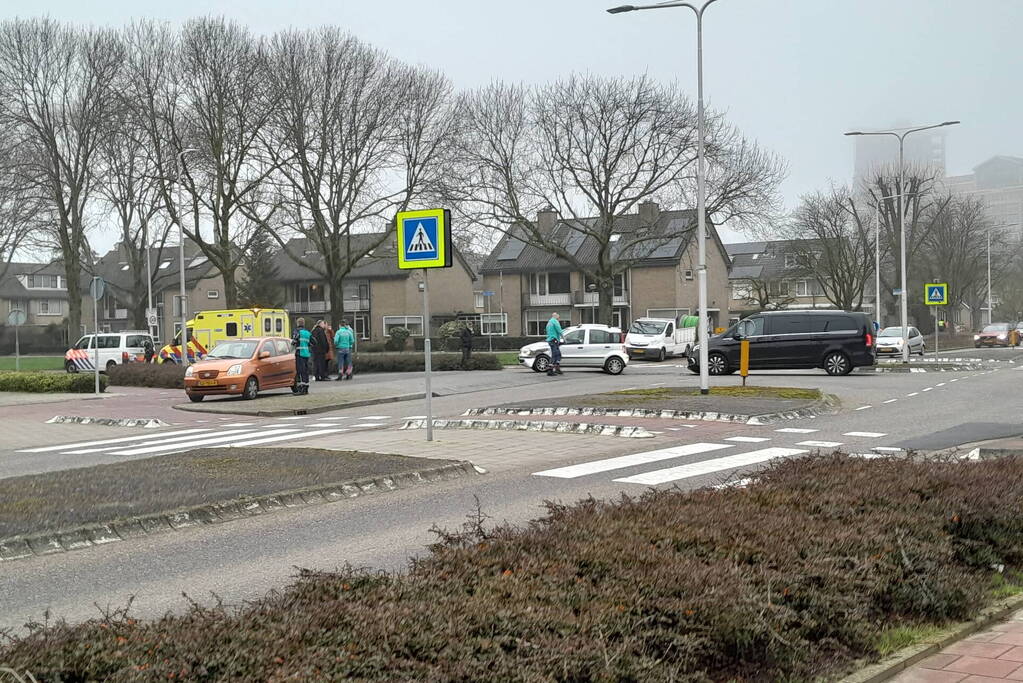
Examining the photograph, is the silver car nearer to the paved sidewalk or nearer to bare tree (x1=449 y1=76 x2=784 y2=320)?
bare tree (x1=449 y1=76 x2=784 y2=320)

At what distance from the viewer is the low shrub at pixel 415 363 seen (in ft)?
120

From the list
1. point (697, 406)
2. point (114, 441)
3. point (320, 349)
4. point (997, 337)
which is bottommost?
point (997, 337)

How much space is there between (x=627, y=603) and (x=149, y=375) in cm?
3063

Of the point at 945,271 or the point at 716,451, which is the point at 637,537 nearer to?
the point at 716,451

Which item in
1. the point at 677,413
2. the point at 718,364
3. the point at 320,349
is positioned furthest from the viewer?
the point at 718,364

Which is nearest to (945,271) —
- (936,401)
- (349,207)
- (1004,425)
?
(349,207)

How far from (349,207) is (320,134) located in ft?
10.9

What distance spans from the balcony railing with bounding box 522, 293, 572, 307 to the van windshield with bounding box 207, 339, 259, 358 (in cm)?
5125

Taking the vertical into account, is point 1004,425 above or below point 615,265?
below

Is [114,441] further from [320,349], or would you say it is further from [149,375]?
[149,375]

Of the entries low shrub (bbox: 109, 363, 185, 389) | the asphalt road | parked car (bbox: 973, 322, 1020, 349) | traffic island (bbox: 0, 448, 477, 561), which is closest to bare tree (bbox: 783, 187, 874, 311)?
A: parked car (bbox: 973, 322, 1020, 349)

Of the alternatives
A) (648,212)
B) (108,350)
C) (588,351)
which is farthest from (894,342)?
(108,350)

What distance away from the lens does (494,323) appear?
261 feet

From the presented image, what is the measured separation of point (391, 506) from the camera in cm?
918
